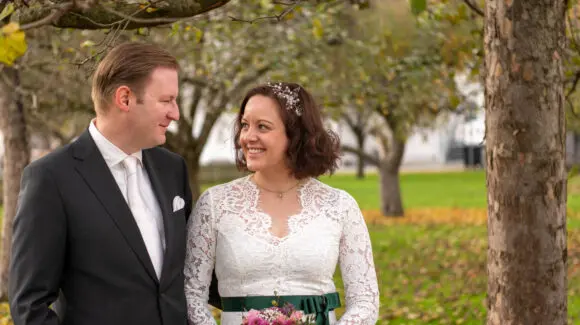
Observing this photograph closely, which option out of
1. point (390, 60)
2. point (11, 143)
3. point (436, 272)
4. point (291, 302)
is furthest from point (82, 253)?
point (390, 60)

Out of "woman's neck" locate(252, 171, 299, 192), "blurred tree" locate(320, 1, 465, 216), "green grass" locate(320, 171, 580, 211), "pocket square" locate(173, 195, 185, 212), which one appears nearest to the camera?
"pocket square" locate(173, 195, 185, 212)

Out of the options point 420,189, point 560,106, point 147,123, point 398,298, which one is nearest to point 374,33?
point 398,298

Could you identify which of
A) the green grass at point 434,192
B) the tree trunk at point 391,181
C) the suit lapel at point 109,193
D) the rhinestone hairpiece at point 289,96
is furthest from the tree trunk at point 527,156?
the tree trunk at point 391,181

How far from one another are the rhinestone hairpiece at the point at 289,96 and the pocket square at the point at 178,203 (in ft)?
2.03

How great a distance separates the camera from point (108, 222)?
317 cm

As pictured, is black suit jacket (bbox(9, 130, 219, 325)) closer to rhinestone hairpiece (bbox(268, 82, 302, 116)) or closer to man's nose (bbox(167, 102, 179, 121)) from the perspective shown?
man's nose (bbox(167, 102, 179, 121))

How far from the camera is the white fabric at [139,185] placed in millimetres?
3301

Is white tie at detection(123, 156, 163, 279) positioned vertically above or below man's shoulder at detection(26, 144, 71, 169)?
below

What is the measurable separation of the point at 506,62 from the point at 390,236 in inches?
507

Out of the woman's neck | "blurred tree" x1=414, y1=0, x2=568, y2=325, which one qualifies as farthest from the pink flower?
"blurred tree" x1=414, y1=0, x2=568, y2=325

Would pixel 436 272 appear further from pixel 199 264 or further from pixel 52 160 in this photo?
pixel 52 160

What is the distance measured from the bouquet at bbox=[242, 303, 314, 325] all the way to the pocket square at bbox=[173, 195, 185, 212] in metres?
0.54

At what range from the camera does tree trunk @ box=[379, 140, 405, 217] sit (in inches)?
768

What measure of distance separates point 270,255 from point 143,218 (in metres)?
→ 0.60
